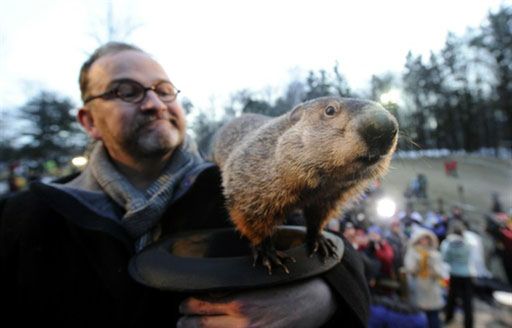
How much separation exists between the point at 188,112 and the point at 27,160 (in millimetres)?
20976

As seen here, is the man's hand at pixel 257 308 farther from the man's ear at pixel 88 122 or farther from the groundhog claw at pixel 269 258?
the man's ear at pixel 88 122

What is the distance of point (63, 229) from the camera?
201 centimetres

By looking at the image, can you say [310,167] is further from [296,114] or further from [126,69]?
[126,69]

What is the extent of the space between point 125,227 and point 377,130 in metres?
1.51

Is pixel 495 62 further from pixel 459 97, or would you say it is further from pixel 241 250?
pixel 241 250

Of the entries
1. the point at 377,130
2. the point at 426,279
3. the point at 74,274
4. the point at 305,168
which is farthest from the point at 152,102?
the point at 426,279

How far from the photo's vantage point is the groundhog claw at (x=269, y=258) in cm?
133

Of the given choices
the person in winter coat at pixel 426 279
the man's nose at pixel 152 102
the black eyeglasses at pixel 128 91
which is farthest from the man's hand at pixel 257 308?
the person in winter coat at pixel 426 279

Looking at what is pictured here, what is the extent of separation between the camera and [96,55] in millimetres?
2457

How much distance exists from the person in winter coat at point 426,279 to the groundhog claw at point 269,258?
558 centimetres

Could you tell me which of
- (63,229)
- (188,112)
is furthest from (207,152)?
(63,229)

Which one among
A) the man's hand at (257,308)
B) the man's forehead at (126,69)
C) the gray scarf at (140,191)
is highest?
the man's forehead at (126,69)

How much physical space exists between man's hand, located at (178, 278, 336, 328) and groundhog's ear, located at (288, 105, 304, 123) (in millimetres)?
778

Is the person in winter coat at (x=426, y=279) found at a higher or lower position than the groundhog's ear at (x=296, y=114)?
lower
